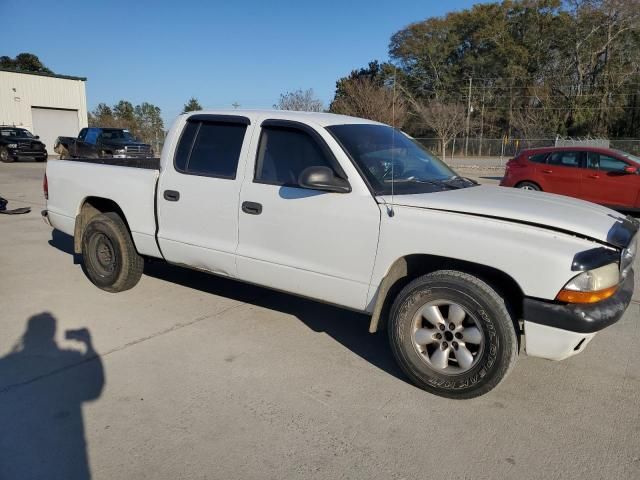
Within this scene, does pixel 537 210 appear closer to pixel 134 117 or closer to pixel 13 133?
pixel 13 133

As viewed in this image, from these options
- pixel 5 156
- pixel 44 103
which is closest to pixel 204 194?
pixel 5 156

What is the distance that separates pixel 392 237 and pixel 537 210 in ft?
3.07

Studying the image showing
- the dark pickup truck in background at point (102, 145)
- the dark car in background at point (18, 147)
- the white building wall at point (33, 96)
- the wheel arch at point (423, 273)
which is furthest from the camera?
the white building wall at point (33, 96)

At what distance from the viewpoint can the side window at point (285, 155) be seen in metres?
3.96

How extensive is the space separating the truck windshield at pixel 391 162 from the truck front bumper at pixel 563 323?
1199 mm

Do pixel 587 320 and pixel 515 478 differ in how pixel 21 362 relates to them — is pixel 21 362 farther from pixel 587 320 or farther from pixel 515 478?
pixel 587 320

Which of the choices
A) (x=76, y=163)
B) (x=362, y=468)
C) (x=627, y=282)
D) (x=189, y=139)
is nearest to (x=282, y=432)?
(x=362, y=468)

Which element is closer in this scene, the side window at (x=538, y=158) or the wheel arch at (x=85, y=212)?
the wheel arch at (x=85, y=212)

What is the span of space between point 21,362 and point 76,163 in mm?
2558

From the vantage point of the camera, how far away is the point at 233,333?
4.42 metres

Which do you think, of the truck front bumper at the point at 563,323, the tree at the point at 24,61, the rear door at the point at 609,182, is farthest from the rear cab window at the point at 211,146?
the tree at the point at 24,61

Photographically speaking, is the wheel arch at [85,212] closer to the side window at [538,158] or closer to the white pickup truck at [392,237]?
the white pickup truck at [392,237]

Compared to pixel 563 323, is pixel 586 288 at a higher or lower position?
higher

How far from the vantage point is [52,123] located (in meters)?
36.9
